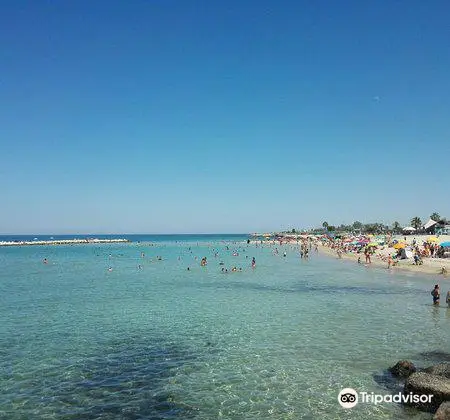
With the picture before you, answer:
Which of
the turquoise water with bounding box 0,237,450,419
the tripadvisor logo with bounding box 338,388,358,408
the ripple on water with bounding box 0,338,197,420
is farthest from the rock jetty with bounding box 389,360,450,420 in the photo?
the ripple on water with bounding box 0,338,197,420

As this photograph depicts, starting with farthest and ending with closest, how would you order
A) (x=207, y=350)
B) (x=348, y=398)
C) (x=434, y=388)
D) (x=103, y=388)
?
(x=207, y=350) < (x=103, y=388) < (x=348, y=398) < (x=434, y=388)

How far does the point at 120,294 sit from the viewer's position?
113 ft

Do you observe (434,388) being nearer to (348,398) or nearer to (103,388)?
(348,398)

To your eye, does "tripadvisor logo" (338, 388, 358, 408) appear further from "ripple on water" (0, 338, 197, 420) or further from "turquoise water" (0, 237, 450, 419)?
"ripple on water" (0, 338, 197, 420)

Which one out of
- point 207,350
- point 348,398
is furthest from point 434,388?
point 207,350

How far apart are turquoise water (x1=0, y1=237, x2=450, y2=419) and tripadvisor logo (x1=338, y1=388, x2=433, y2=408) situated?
0.30 metres

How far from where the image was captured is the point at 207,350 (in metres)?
17.8

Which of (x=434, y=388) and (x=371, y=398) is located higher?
(x=434, y=388)

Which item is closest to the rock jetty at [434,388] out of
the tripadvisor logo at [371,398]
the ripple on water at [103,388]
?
the tripadvisor logo at [371,398]

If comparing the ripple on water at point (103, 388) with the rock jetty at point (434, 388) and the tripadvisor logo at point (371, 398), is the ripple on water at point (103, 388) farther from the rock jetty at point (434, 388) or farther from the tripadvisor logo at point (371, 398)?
the rock jetty at point (434, 388)

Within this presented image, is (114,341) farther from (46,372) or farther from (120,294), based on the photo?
(120,294)

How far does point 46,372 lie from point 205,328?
28.2ft

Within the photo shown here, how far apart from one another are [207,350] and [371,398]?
24.2 ft

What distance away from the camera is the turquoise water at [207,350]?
40.7ft
